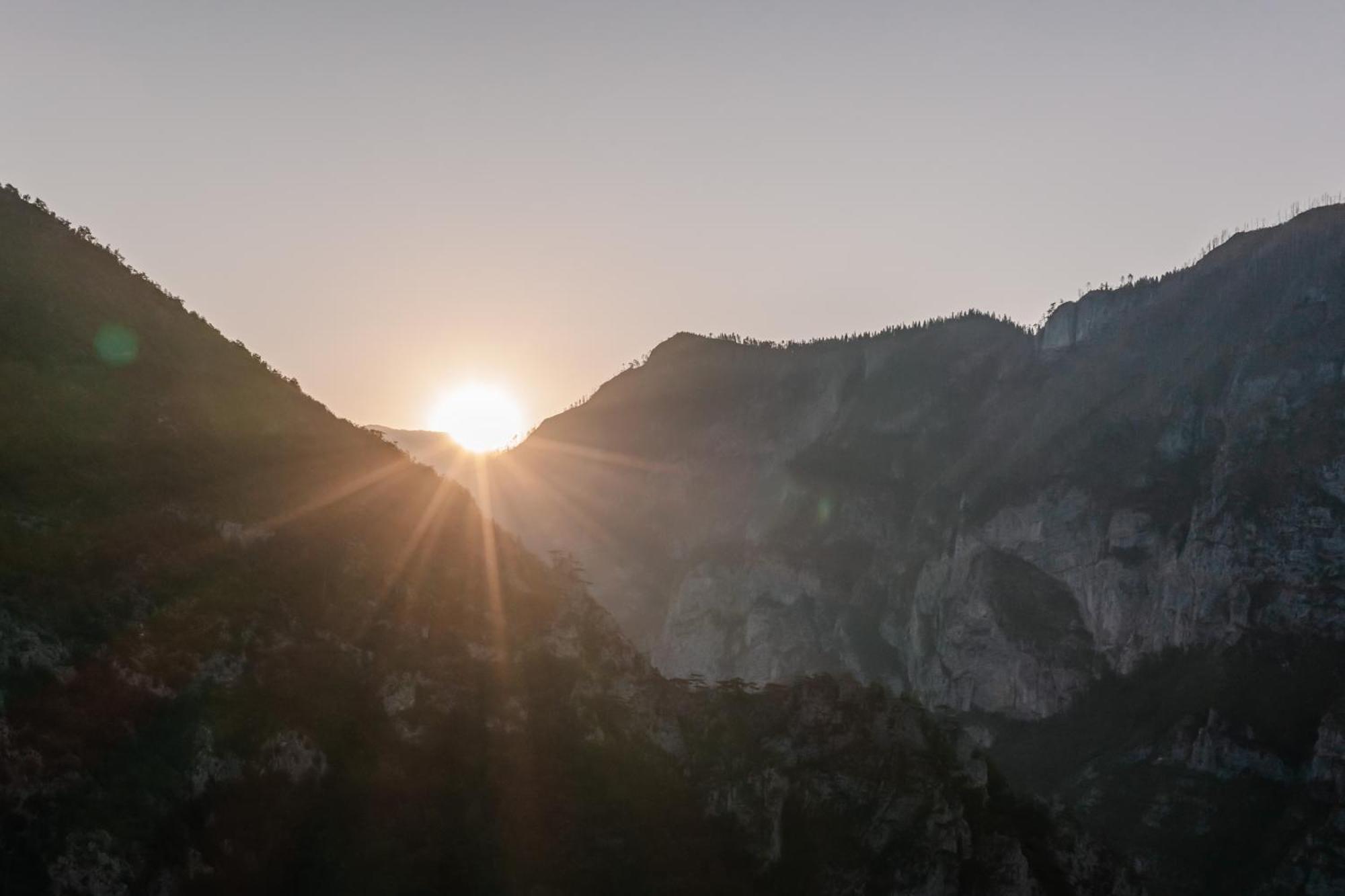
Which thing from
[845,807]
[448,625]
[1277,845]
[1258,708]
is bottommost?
[1277,845]

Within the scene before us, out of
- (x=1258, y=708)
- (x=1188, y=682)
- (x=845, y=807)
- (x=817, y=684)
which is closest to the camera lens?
(x=845, y=807)

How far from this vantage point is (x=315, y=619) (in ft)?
227

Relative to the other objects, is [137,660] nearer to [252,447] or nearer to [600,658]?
[252,447]

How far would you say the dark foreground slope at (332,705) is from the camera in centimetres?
5734

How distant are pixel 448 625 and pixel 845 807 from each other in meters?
24.3

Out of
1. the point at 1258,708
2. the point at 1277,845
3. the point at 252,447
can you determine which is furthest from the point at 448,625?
the point at 1258,708

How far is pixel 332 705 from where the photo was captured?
215 feet

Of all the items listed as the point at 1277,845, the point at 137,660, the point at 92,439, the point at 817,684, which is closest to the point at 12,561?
the point at 137,660

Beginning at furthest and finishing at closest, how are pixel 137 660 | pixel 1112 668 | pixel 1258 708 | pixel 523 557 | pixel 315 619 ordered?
pixel 1112 668 → pixel 1258 708 → pixel 523 557 → pixel 315 619 → pixel 137 660

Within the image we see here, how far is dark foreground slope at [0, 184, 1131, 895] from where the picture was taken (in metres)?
57.3

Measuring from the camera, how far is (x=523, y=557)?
279ft

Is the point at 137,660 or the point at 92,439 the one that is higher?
the point at 92,439

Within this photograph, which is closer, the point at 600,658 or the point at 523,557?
the point at 600,658

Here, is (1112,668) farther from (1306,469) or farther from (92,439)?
(92,439)
